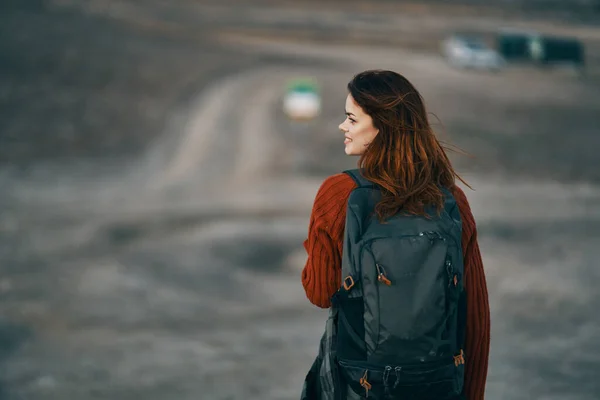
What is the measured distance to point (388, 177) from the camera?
2420 mm

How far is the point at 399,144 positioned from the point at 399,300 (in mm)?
410

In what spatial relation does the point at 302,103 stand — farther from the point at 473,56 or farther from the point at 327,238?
the point at 327,238

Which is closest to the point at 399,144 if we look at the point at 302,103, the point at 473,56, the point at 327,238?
the point at 327,238

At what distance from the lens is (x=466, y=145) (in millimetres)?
15555

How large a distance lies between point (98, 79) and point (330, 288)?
65.4ft

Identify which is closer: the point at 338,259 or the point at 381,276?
the point at 381,276

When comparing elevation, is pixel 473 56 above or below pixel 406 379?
above

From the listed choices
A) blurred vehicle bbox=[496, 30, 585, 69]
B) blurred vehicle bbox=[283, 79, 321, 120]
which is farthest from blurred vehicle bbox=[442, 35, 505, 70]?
blurred vehicle bbox=[283, 79, 321, 120]

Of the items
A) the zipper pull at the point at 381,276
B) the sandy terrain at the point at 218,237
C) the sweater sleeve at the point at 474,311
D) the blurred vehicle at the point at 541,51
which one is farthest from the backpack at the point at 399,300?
the blurred vehicle at the point at 541,51

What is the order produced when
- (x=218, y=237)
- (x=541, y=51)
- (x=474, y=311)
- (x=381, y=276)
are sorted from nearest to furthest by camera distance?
(x=381, y=276) → (x=474, y=311) → (x=218, y=237) → (x=541, y=51)

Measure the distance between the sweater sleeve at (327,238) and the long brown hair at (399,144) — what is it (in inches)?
3.5

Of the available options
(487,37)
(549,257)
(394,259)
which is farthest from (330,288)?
(487,37)

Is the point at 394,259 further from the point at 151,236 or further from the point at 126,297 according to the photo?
the point at 151,236

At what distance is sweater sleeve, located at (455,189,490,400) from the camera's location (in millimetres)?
2508
